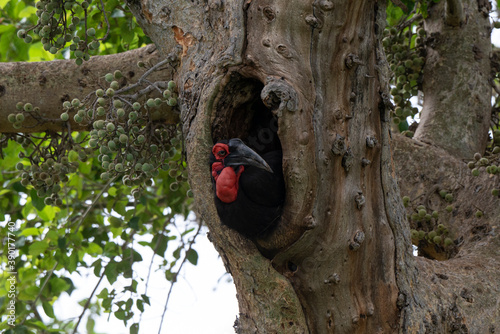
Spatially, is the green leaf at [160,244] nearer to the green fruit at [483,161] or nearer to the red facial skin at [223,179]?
the red facial skin at [223,179]

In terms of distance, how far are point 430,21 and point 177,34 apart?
6.92 feet

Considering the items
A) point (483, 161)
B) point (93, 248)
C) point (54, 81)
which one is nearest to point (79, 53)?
point (54, 81)

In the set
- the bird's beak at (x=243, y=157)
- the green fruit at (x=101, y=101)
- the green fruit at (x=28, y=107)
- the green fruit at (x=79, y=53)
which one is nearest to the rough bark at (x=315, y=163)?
the bird's beak at (x=243, y=157)

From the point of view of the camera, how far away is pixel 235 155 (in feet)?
7.25

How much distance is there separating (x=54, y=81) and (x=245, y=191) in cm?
124

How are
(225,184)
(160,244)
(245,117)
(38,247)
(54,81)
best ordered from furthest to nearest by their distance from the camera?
(160,244) → (38,247) → (54,81) → (245,117) → (225,184)

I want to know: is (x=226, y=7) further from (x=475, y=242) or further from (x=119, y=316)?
(x=119, y=316)

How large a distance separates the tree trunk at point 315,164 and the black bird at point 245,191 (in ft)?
0.17

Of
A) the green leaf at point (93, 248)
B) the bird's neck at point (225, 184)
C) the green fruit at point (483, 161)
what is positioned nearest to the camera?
the bird's neck at point (225, 184)

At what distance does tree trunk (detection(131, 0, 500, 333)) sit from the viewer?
202cm

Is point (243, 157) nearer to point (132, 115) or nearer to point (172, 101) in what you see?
point (172, 101)

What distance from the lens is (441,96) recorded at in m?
3.67

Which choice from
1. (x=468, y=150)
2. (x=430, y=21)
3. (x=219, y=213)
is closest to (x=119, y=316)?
(x=219, y=213)

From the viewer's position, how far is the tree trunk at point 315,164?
2.02 m
